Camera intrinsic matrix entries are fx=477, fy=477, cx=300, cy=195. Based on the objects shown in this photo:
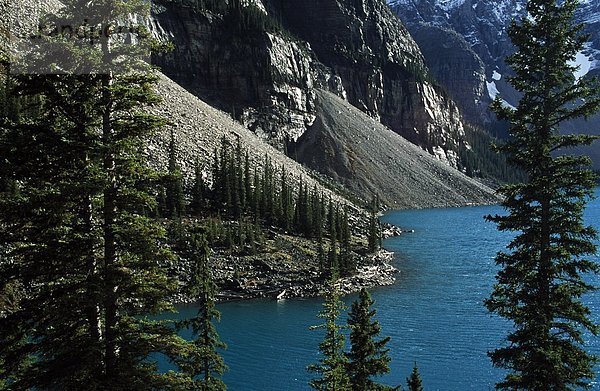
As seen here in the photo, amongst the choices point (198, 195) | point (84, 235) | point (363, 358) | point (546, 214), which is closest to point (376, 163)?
point (198, 195)

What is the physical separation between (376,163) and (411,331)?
407ft

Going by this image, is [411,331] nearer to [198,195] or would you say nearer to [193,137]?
[198,195]

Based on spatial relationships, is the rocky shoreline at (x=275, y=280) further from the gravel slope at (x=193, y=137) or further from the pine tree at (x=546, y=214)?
the pine tree at (x=546, y=214)

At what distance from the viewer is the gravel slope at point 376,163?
525 feet

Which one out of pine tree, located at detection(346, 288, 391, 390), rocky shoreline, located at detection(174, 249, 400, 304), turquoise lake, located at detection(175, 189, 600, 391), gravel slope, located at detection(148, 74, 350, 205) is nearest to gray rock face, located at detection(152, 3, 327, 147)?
gravel slope, located at detection(148, 74, 350, 205)

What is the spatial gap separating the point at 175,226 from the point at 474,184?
154951 mm

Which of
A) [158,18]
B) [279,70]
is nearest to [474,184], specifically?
[279,70]

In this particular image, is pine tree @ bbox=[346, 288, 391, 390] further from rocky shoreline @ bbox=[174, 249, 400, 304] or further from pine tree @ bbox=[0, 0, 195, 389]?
rocky shoreline @ bbox=[174, 249, 400, 304]

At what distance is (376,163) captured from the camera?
167 m

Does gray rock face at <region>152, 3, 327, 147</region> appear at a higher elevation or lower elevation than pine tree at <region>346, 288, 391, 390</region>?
higher

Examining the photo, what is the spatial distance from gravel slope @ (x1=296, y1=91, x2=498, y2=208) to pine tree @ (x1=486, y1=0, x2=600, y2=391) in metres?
137

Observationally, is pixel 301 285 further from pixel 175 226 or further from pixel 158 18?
pixel 158 18

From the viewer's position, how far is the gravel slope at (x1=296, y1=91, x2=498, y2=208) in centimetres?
15988

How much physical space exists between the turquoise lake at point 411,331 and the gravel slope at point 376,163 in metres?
82.1
